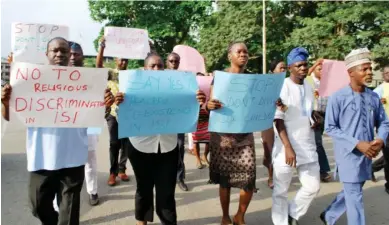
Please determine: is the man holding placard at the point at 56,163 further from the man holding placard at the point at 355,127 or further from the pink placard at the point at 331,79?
the pink placard at the point at 331,79

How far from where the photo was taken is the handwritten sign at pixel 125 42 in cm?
561

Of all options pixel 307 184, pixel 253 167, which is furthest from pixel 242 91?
pixel 307 184

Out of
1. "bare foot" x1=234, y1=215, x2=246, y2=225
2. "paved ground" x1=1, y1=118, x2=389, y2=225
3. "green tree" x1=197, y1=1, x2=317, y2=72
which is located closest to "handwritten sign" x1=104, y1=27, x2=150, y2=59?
"paved ground" x1=1, y1=118, x2=389, y2=225

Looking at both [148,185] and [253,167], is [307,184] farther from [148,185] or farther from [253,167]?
[148,185]

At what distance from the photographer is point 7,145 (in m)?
9.09

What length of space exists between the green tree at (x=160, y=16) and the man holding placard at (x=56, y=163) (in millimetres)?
23706

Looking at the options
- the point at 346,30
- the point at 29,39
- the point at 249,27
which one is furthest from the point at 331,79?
the point at 249,27

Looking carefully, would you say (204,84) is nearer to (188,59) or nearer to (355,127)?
(188,59)

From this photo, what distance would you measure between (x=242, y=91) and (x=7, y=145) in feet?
23.6

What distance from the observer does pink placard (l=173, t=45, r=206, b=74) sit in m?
6.62

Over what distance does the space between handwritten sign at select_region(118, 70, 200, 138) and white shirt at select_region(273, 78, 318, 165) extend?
3.01ft

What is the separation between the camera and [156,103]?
11.5 ft

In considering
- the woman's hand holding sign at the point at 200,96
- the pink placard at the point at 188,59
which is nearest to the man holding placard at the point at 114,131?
the pink placard at the point at 188,59

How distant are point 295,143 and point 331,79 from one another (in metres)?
1.44
